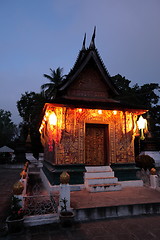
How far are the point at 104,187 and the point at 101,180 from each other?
0.45 metres

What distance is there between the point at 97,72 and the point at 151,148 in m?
19.8

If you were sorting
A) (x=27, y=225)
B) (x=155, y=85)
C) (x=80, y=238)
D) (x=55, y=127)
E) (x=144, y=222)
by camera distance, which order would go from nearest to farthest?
(x=80, y=238) → (x=27, y=225) → (x=144, y=222) → (x=55, y=127) → (x=155, y=85)

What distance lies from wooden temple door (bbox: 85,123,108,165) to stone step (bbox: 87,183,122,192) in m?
1.56

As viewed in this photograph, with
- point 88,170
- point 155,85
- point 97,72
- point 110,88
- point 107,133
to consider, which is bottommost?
point 88,170

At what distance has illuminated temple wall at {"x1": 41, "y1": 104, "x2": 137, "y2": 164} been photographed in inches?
332

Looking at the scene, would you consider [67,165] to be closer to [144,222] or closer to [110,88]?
[144,222]

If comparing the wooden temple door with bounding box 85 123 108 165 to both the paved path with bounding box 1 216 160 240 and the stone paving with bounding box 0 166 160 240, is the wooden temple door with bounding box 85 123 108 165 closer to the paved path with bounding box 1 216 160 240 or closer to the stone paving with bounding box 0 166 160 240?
the stone paving with bounding box 0 166 160 240

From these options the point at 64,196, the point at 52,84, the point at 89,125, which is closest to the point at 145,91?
the point at 52,84

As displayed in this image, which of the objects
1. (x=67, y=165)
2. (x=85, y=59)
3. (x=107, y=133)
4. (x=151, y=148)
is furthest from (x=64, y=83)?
(x=151, y=148)

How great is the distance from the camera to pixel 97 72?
1102 centimetres

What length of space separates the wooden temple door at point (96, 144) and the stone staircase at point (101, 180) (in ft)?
1.94

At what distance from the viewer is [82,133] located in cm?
890

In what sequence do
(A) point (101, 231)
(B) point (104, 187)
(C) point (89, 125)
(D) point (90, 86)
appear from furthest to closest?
(D) point (90, 86) < (C) point (89, 125) < (B) point (104, 187) < (A) point (101, 231)

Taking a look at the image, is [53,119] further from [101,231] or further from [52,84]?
[52,84]
